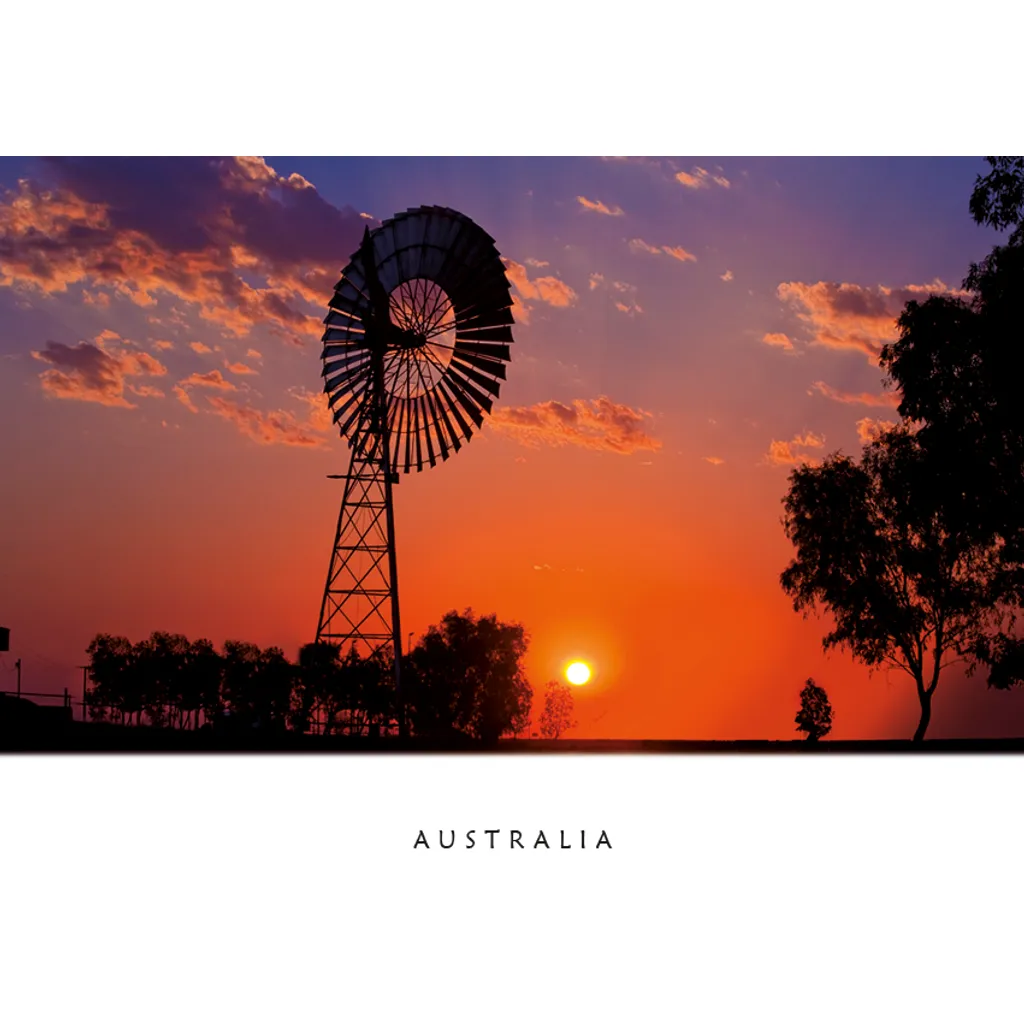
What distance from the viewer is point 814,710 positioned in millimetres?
30625

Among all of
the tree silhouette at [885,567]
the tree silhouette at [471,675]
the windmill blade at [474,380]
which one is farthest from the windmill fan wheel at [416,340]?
the tree silhouette at [471,675]

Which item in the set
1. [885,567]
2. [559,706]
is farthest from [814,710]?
[559,706]

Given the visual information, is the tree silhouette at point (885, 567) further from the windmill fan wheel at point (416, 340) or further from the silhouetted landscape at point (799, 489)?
the windmill fan wheel at point (416, 340)

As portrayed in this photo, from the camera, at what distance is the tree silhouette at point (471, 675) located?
61.1m

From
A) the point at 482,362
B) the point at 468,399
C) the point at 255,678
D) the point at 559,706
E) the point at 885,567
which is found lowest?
the point at 559,706

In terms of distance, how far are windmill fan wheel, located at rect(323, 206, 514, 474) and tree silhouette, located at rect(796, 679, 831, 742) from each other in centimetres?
1233

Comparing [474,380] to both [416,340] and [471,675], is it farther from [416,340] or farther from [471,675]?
[471,675]

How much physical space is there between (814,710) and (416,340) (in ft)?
52.9

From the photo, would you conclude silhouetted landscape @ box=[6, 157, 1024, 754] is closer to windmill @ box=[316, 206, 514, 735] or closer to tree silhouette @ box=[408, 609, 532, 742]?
windmill @ box=[316, 206, 514, 735]

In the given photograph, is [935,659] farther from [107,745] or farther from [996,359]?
[107,745]

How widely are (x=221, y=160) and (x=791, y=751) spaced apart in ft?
48.8

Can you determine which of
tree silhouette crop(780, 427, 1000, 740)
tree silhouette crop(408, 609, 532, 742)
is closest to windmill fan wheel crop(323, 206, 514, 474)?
A: tree silhouette crop(780, 427, 1000, 740)

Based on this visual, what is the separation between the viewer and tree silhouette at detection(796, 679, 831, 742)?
29.6 meters

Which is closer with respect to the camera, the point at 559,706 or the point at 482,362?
the point at 482,362
